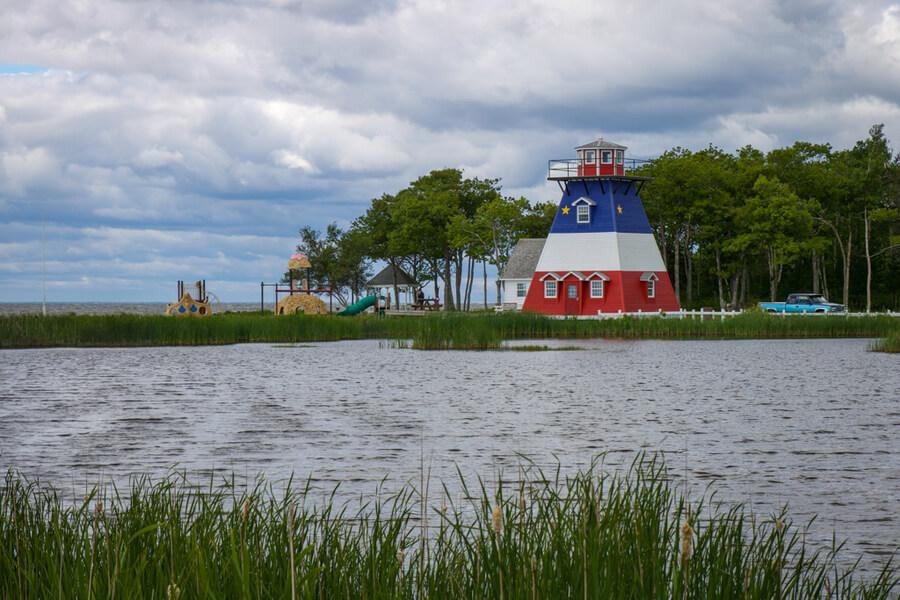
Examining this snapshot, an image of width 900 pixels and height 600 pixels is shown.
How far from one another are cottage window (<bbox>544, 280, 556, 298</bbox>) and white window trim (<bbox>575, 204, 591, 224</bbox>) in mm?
3720

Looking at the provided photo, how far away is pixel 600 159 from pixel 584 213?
10.1 ft

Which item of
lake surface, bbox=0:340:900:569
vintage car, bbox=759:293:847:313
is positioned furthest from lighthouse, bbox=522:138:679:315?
lake surface, bbox=0:340:900:569

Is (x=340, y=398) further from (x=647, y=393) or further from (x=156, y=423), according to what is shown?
(x=647, y=393)

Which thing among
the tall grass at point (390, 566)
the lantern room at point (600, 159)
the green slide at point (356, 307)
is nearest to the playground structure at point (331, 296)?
the green slide at point (356, 307)

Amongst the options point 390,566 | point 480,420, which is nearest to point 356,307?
point 480,420

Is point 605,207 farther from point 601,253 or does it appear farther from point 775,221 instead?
point 775,221

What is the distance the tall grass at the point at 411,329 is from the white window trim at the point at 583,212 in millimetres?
10446

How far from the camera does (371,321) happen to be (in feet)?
162

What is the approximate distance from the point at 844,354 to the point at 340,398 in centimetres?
2013

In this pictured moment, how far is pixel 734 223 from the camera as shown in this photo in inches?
2475

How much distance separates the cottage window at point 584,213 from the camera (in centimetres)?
5647

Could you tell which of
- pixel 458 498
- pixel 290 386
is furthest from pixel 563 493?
pixel 290 386

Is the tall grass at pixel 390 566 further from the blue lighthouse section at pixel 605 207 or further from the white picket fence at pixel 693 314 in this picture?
the blue lighthouse section at pixel 605 207

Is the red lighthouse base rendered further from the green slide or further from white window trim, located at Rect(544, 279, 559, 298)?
the green slide
